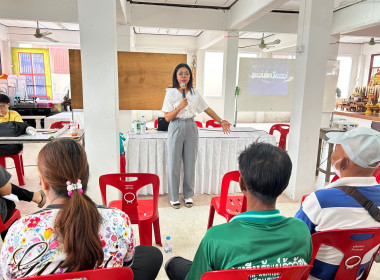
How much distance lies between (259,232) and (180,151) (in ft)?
7.02

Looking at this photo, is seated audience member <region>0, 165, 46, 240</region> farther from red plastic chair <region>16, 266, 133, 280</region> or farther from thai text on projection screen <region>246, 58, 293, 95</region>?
thai text on projection screen <region>246, 58, 293, 95</region>

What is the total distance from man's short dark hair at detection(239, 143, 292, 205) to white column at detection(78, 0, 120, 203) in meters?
2.08

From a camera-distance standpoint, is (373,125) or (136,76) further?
(373,125)

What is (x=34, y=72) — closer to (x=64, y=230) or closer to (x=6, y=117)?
(x=6, y=117)

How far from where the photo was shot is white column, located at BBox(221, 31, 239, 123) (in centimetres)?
561

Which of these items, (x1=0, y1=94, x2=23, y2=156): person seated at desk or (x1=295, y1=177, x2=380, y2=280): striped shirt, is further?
(x1=0, y1=94, x2=23, y2=156): person seated at desk

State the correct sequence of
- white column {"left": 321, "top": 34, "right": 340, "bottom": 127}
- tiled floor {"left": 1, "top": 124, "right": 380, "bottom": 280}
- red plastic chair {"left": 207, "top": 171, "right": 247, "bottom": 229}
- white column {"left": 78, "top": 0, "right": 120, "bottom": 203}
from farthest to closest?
1. white column {"left": 321, "top": 34, "right": 340, "bottom": 127}
2. white column {"left": 78, "top": 0, "right": 120, "bottom": 203}
3. tiled floor {"left": 1, "top": 124, "right": 380, "bottom": 280}
4. red plastic chair {"left": 207, "top": 171, "right": 247, "bottom": 229}

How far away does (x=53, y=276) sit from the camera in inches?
33.4

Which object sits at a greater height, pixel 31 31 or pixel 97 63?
pixel 31 31

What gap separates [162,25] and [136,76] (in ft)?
7.38

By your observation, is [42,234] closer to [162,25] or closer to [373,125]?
[162,25]

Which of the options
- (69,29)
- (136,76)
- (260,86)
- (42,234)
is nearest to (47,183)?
(42,234)

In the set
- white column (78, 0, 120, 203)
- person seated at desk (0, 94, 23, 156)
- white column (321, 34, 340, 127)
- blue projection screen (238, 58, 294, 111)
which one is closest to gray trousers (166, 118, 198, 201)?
white column (78, 0, 120, 203)

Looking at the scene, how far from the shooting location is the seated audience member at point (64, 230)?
91 centimetres
